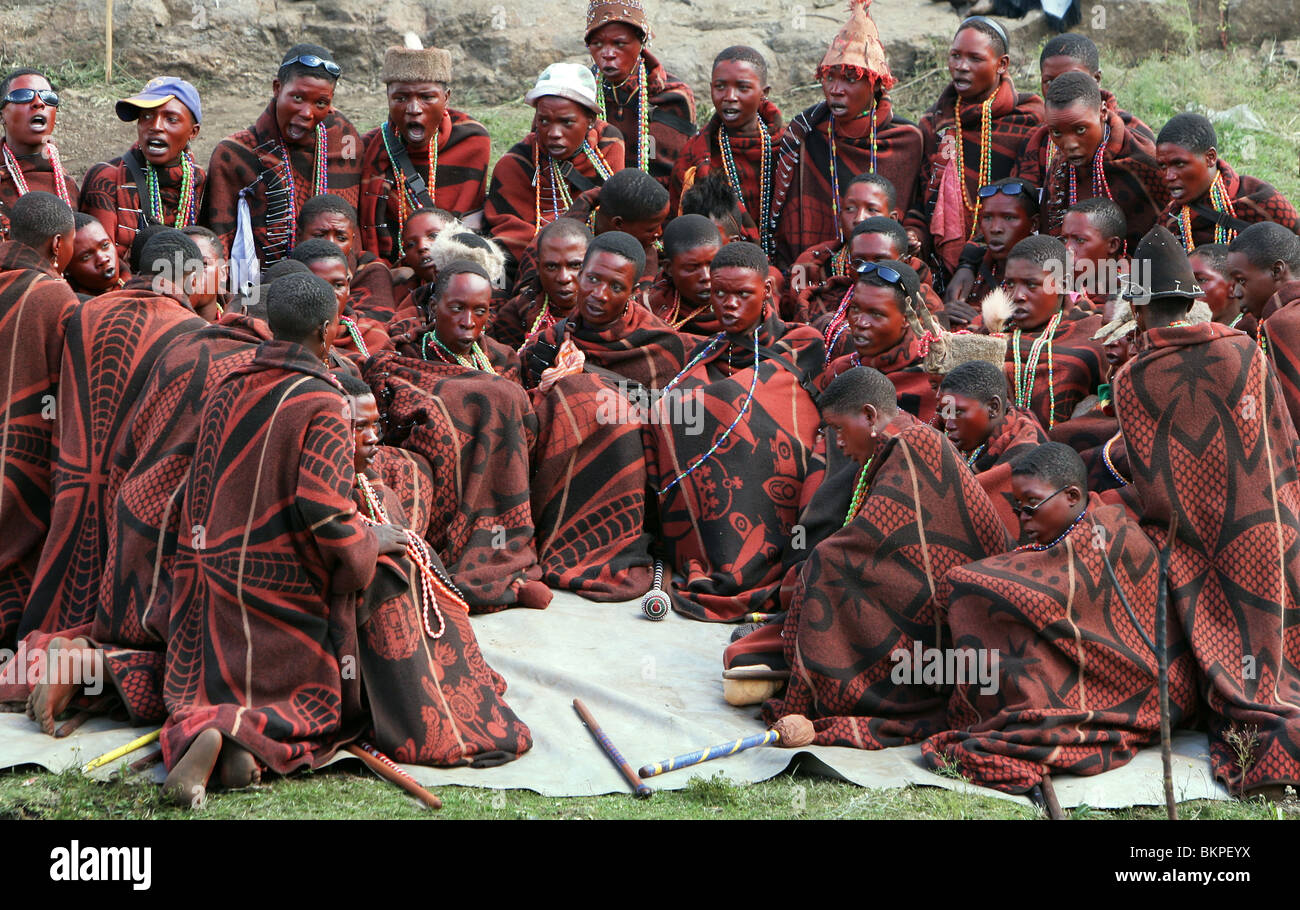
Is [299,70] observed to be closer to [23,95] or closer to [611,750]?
[23,95]

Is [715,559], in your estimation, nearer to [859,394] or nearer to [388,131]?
[859,394]

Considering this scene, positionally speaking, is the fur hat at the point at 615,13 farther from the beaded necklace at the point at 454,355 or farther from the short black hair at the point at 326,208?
the beaded necklace at the point at 454,355

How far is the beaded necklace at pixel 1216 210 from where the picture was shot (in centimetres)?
Answer: 741

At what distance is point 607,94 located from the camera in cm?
925

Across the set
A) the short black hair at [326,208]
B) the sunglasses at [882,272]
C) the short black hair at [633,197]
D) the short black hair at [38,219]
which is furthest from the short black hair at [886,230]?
the short black hair at [38,219]

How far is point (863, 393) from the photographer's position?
5.87 m

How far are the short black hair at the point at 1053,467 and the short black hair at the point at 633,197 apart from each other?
3067 mm

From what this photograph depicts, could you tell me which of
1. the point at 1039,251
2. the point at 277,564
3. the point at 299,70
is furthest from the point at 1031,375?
the point at 299,70

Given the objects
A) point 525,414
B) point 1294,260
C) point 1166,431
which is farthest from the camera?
point 525,414

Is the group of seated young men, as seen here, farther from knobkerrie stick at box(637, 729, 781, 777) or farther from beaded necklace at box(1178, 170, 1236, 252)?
knobkerrie stick at box(637, 729, 781, 777)

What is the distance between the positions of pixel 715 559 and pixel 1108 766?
225 cm

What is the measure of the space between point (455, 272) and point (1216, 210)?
357 centimetres

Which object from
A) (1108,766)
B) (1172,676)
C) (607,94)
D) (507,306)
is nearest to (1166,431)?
(1172,676)

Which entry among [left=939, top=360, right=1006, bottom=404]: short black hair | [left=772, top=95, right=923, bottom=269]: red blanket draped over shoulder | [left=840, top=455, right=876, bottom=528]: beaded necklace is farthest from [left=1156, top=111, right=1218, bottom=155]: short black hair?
[left=840, top=455, right=876, bottom=528]: beaded necklace
